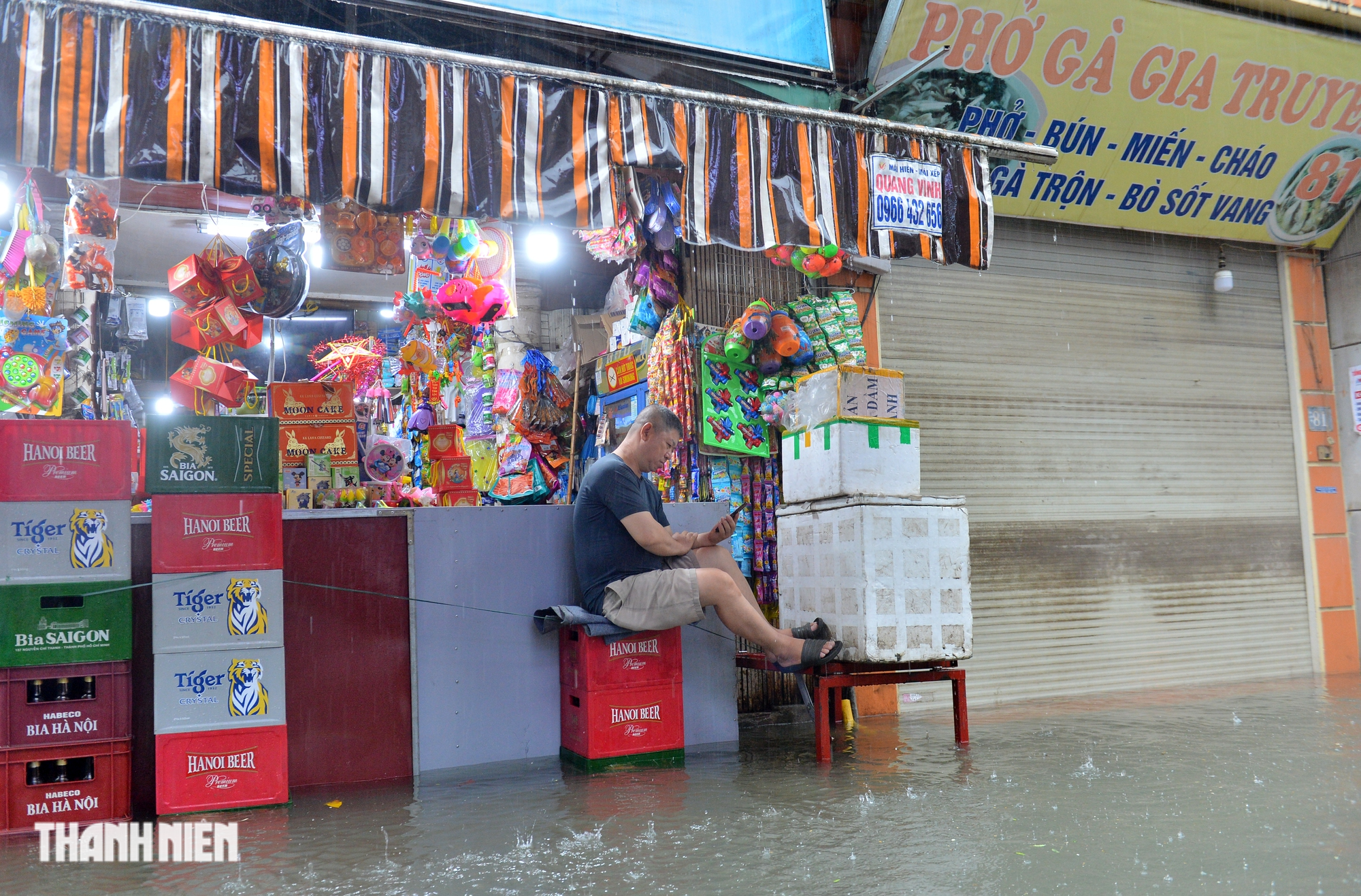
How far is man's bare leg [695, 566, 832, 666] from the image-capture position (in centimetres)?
504

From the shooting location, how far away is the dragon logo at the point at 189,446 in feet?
14.1

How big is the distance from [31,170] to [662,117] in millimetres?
3459

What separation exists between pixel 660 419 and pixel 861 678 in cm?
168

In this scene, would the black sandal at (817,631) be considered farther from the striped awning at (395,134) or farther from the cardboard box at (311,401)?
the cardboard box at (311,401)

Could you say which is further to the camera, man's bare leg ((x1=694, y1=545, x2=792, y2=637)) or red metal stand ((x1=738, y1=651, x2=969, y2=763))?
man's bare leg ((x1=694, y1=545, x2=792, y2=637))

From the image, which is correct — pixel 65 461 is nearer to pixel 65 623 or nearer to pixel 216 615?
pixel 65 623

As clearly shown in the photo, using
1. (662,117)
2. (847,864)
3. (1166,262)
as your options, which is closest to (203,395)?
(662,117)

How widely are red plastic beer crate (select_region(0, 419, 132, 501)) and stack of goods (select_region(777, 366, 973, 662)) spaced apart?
3307mm

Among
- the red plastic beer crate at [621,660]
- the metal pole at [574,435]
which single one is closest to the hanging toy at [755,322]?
the metal pole at [574,435]

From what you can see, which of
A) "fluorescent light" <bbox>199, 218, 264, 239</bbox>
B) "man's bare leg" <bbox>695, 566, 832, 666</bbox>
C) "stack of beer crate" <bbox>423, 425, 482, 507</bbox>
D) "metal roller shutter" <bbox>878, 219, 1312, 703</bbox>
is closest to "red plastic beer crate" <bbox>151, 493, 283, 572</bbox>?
"stack of beer crate" <bbox>423, 425, 482, 507</bbox>

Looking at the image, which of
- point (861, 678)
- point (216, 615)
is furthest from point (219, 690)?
point (861, 678)

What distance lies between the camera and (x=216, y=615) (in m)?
4.27

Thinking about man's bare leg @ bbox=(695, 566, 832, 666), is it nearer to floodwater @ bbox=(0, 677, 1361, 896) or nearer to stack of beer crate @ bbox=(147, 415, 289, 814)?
floodwater @ bbox=(0, 677, 1361, 896)

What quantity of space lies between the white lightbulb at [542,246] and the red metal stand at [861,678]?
3.81 m
